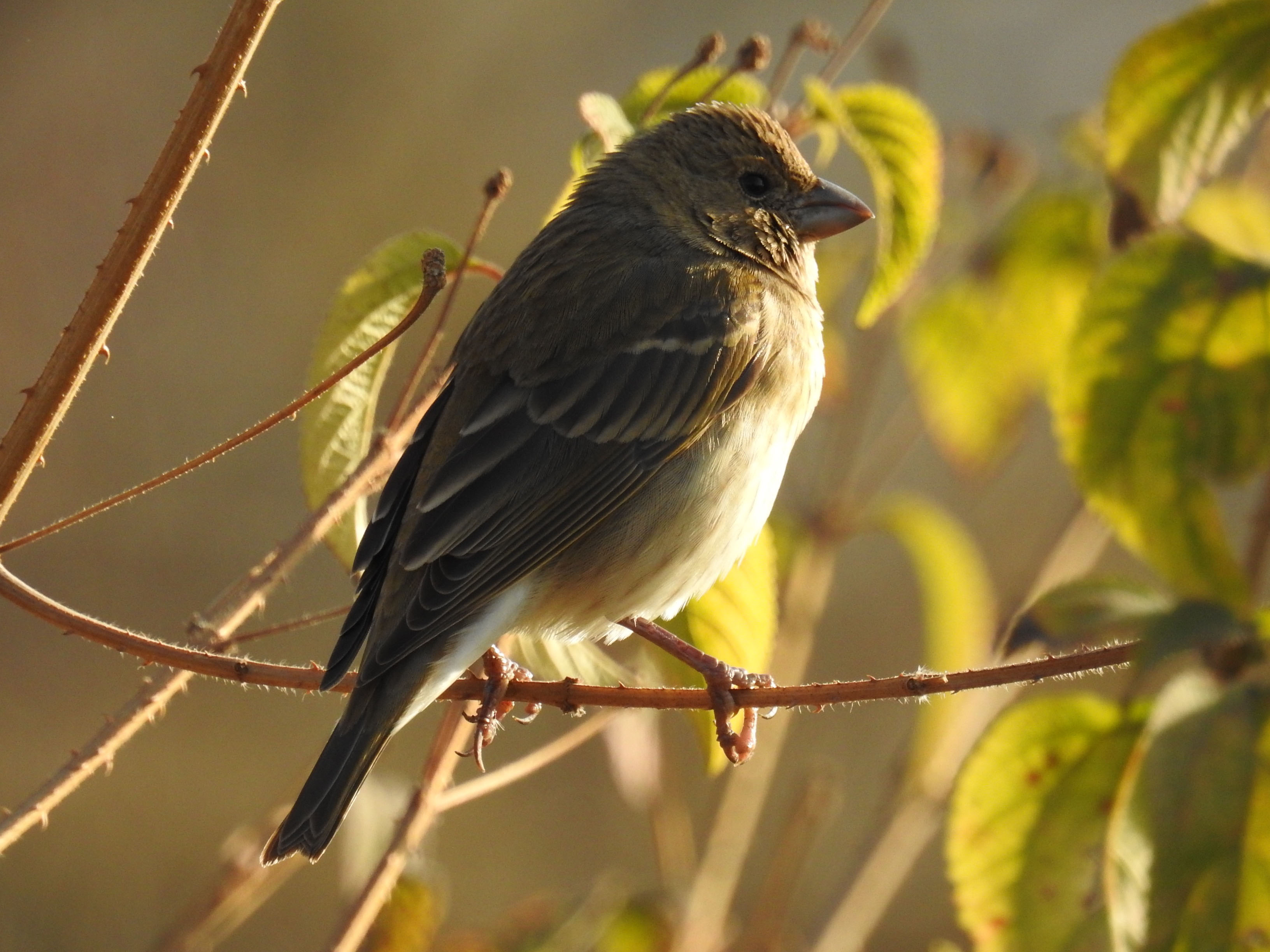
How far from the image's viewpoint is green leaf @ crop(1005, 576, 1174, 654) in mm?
2186

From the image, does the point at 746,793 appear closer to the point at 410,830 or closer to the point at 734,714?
the point at 734,714

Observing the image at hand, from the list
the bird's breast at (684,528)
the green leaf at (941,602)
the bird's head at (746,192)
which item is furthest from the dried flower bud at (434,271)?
the green leaf at (941,602)

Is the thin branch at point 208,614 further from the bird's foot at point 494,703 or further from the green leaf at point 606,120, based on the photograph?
the green leaf at point 606,120

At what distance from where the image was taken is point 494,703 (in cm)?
252

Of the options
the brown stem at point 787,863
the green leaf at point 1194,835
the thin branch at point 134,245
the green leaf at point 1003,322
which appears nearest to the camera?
the thin branch at point 134,245

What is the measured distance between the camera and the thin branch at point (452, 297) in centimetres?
222

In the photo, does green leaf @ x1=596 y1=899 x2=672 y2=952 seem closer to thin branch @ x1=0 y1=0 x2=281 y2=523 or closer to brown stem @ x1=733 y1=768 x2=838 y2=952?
brown stem @ x1=733 y1=768 x2=838 y2=952

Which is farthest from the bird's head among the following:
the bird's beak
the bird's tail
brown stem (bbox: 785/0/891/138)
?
the bird's tail

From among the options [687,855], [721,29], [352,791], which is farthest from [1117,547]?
[352,791]

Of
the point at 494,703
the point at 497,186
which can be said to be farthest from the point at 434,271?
the point at 494,703

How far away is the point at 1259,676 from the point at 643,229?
1.69m

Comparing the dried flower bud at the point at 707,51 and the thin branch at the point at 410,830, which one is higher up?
the dried flower bud at the point at 707,51

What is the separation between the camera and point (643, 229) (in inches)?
131

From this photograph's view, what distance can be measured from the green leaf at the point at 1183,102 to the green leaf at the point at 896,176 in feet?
1.10
